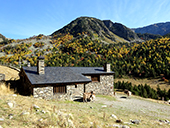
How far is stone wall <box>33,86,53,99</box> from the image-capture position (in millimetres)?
12522

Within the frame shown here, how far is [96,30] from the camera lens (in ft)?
477

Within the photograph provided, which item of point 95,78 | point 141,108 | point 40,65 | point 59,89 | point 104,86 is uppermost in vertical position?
point 40,65

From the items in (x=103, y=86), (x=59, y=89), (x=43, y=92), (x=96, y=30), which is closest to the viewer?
(x=43, y=92)

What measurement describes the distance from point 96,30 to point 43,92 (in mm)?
141463

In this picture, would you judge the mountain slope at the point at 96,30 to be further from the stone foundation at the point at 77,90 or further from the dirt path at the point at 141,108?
the dirt path at the point at 141,108

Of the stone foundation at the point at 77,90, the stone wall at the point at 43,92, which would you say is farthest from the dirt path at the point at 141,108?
the stone wall at the point at 43,92

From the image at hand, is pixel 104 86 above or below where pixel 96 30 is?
below

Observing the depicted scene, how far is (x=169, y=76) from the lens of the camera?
43438 millimetres

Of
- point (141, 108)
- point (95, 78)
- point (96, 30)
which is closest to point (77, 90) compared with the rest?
Result: point (95, 78)

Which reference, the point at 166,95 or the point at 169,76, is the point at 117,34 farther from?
the point at 166,95

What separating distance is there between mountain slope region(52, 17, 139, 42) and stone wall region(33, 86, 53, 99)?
11360cm

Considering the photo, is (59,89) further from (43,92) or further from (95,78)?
(95,78)

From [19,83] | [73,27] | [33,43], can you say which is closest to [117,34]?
[73,27]

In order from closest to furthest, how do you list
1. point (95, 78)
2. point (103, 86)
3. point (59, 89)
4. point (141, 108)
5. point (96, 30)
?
point (59, 89), point (141, 108), point (95, 78), point (103, 86), point (96, 30)
